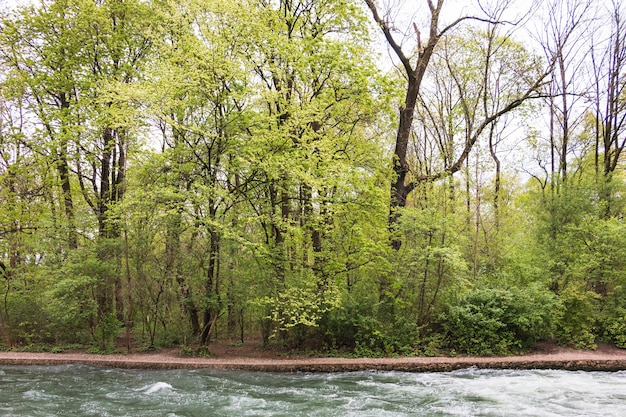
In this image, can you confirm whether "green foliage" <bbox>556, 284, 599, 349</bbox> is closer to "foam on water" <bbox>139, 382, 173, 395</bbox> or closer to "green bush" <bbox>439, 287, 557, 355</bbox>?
"green bush" <bbox>439, 287, 557, 355</bbox>

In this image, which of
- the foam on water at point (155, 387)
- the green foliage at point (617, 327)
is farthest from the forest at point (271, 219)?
the foam on water at point (155, 387)

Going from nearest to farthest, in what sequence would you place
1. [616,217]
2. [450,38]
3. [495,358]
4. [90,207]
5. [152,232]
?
1. [495,358]
2. [152,232]
3. [616,217]
4. [90,207]
5. [450,38]

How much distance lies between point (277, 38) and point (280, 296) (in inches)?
276

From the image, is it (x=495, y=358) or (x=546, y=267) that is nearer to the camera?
(x=495, y=358)

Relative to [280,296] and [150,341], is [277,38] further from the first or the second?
[150,341]

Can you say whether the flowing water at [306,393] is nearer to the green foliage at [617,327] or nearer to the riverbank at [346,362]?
the riverbank at [346,362]

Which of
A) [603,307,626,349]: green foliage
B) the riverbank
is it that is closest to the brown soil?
the riverbank

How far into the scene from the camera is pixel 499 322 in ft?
36.2

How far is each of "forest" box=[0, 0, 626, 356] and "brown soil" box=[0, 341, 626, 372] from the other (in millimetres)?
583

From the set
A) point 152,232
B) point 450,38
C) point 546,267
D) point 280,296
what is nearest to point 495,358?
point 546,267

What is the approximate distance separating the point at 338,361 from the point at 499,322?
14.2 ft

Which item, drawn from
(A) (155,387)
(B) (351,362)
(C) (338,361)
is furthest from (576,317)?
(A) (155,387)

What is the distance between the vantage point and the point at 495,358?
412 inches

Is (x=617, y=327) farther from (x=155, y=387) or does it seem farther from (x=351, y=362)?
(x=155, y=387)
